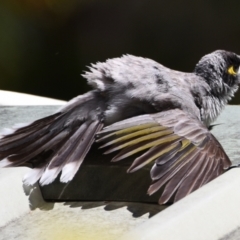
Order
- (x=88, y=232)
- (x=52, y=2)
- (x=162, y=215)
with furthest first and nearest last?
(x=52, y=2)
(x=88, y=232)
(x=162, y=215)

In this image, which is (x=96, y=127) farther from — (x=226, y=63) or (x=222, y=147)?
(x=226, y=63)

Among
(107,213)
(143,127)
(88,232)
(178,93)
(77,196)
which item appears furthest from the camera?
(178,93)

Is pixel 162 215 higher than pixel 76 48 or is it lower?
higher

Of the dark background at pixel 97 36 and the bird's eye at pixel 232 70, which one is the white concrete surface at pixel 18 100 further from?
the dark background at pixel 97 36

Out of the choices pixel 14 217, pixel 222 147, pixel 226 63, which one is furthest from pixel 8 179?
pixel 226 63

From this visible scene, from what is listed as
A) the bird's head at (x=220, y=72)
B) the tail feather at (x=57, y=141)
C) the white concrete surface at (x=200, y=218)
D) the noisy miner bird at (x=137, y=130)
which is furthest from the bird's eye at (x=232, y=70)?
the white concrete surface at (x=200, y=218)

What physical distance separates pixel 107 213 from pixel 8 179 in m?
0.44

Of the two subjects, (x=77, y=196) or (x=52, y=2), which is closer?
(x=77, y=196)

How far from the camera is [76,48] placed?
27.2 feet

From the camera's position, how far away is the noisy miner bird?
304 cm

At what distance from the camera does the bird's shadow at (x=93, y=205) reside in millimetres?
2832

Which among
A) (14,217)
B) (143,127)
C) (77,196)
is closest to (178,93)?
(143,127)

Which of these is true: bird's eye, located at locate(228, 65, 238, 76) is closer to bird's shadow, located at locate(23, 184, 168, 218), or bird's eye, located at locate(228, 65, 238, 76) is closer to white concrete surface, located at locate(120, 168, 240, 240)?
bird's shadow, located at locate(23, 184, 168, 218)

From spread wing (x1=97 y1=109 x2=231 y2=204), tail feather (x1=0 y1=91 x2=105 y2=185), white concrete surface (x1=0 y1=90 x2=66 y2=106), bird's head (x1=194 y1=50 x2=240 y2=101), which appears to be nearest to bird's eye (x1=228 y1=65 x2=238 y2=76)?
bird's head (x1=194 y1=50 x2=240 y2=101)
